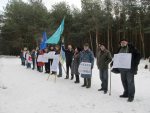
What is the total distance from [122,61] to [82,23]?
43328 mm

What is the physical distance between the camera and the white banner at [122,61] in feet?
31.5

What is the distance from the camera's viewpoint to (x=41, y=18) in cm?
5394

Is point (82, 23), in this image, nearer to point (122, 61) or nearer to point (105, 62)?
point (105, 62)

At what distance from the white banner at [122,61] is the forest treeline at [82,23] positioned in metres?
29.7

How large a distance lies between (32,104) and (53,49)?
27.8ft

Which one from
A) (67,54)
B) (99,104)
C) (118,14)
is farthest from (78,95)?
(118,14)

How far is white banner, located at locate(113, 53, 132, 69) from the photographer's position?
9.59 metres

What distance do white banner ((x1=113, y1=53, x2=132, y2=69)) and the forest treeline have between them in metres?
29.7

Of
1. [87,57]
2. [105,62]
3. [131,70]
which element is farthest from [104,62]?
[131,70]

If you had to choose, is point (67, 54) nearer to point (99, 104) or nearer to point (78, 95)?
point (78, 95)

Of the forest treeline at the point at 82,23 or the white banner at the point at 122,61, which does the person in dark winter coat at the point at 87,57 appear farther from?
the forest treeline at the point at 82,23

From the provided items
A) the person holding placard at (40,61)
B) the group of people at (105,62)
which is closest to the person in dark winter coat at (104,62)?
the group of people at (105,62)

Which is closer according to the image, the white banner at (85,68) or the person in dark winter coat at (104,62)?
the person in dark winter coat at (104,62)

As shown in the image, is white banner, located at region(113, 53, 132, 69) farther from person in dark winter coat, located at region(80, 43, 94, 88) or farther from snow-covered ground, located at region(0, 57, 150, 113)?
person in dark winter coat, located at region(80, 43, 94, 88)
